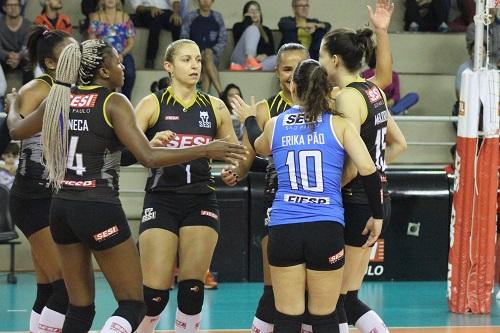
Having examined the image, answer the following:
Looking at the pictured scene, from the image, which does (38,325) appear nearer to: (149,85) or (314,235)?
(314,235)

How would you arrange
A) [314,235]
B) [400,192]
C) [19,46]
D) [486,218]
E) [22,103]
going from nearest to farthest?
1. [314,235]
2. [22,103]
3. [486,218]
4. [400,192]
5. [19,46]

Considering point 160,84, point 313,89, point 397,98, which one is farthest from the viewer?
point 397,98

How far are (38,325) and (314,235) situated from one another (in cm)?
220

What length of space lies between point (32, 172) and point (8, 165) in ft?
15.8

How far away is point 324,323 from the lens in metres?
5.82

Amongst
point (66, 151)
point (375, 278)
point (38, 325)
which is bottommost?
point (375, 278)

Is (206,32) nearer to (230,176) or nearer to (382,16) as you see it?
(382,16)

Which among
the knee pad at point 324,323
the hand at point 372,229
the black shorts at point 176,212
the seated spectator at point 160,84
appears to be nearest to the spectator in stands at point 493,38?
the seated spectator at point 160,84

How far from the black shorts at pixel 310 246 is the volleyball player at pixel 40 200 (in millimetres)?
1721

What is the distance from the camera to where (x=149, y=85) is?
1392 cm

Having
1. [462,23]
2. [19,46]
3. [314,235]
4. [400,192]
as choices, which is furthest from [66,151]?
[462,23]

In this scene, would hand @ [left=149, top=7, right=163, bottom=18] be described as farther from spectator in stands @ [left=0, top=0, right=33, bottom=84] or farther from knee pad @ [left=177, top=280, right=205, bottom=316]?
knee pad @ [left=177, top=280, right=205, bottom=316]

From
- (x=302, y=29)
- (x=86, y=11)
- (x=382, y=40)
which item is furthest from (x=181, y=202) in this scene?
(x=302, y=29)

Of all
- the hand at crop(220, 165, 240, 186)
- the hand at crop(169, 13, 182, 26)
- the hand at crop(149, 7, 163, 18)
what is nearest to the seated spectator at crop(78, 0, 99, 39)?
A: the hand at crop(149, 7, 163, 18)
